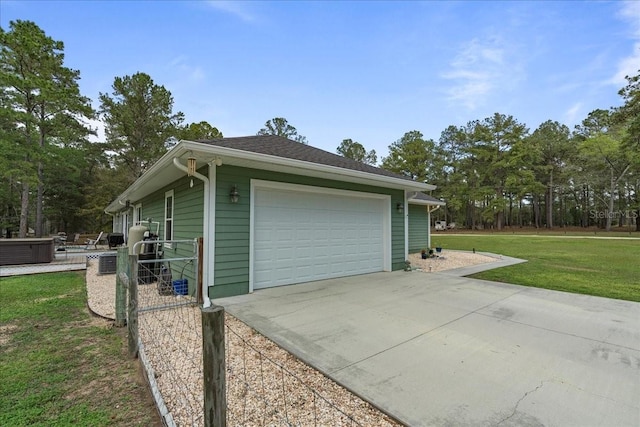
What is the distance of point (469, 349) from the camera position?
287 cm

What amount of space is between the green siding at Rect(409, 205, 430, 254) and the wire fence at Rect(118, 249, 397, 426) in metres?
10.4

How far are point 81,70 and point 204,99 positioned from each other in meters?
10.7

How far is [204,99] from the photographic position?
39.2 ft

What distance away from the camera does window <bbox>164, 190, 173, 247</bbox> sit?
23.0 feet

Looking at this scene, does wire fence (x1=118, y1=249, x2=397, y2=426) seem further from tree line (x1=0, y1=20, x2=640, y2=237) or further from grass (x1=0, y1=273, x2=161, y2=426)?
tree line (x1=0, y1=20, x2=640, y2=237)

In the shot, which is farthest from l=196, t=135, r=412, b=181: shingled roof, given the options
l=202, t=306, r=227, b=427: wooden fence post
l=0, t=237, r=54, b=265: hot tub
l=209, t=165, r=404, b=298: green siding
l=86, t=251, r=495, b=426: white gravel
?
A: l=0, t=237, r=54, b=265: hot tub

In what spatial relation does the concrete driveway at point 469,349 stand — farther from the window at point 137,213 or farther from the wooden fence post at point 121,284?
the window at point 137,213

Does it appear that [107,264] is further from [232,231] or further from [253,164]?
[253,164]

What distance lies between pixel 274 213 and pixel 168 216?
11.5 feet

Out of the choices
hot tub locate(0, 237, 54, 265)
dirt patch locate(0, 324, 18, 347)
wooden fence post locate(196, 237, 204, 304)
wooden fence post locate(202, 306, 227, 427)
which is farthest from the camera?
hot tub locate(0, 237, 54, 265)

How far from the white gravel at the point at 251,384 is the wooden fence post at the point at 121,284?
12.4 inches

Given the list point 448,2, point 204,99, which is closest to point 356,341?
point 448,2

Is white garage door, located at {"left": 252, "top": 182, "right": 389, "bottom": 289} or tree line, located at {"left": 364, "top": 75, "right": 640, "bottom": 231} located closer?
white garage door, located at {"left": 252, "top": 182, "right": 389, "bottom": 289}

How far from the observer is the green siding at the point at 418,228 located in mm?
12602
